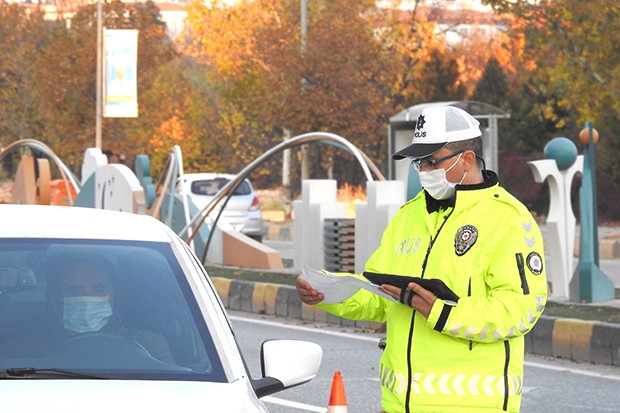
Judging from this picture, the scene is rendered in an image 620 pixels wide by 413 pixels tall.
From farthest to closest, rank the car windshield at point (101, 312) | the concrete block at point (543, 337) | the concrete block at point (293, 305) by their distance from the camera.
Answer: the concrete block at point (293, 305)
the concrete block at point (543, 337)
the car windshield at point (101, 312)

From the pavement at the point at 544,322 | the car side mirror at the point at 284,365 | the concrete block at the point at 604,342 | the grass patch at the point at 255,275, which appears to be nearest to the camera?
the car side mirror at the point at 284,365

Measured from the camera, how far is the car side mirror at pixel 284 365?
4309 mm

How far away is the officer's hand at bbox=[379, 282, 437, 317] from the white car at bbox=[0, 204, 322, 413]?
0.42 m

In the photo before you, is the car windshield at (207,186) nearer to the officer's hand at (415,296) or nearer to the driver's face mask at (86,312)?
the driver's face mask at (86,312)

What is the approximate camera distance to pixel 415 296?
4062mm

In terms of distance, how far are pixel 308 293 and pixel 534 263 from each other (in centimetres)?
70

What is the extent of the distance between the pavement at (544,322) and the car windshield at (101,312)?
7.00 meters

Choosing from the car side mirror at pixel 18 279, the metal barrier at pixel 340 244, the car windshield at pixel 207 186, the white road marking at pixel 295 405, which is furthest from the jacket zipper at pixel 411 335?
the car windshield at pixel 207 186

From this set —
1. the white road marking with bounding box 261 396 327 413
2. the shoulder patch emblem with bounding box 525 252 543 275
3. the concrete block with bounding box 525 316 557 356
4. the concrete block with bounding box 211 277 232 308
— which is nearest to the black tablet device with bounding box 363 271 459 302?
the shoulder patch emblem with bounding box 525 252 543 275

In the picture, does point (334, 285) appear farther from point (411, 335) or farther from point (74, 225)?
point (74, 225)

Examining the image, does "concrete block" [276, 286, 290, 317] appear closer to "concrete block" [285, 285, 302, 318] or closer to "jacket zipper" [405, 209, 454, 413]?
"concrete block" [285, 285, 302, 318]

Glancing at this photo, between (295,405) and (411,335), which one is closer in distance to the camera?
(411,335)

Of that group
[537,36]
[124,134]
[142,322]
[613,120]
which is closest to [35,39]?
[124,134]

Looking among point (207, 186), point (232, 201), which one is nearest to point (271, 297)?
point (232, 201)
